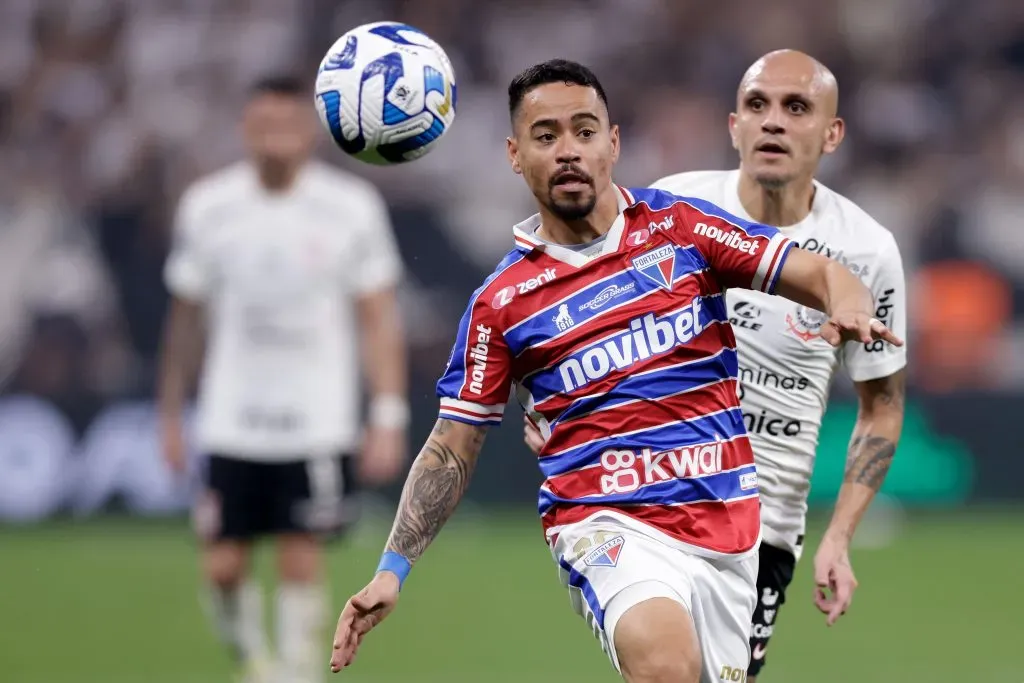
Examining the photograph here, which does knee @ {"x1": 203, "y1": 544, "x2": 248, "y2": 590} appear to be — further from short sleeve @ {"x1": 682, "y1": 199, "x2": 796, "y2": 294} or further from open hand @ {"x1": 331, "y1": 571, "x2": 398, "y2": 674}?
short sleeve @ {"x1": 682, "y1": 199, "x2": 796, "y2": 294}

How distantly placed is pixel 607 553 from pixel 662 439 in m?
0.38

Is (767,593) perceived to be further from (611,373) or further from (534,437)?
(611,373)

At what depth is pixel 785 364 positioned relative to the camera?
6.06 meters

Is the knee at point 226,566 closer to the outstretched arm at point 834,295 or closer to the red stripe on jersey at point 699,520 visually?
the red stripe on jersey at point 699,520

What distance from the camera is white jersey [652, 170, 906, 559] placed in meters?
5.96

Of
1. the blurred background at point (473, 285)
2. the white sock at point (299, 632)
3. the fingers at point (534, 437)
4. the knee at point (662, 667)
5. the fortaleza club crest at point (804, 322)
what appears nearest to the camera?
the knee at point (662, 667)

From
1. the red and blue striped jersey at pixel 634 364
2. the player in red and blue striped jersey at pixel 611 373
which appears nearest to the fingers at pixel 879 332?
the player in red and blue striped jersey at pixel 611 373

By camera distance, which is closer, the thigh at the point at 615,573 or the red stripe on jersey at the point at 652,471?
the thigh at the point at 615,573

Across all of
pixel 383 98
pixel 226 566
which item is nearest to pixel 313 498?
pixel 226 566

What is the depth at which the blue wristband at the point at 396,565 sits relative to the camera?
4.95 m

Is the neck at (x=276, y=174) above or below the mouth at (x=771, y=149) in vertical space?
below

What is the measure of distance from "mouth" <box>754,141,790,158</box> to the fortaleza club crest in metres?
0.56

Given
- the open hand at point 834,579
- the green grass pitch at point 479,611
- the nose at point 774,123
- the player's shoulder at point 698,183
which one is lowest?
the green grass pitch at point 479,611

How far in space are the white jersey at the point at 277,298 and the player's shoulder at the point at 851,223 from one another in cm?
377
